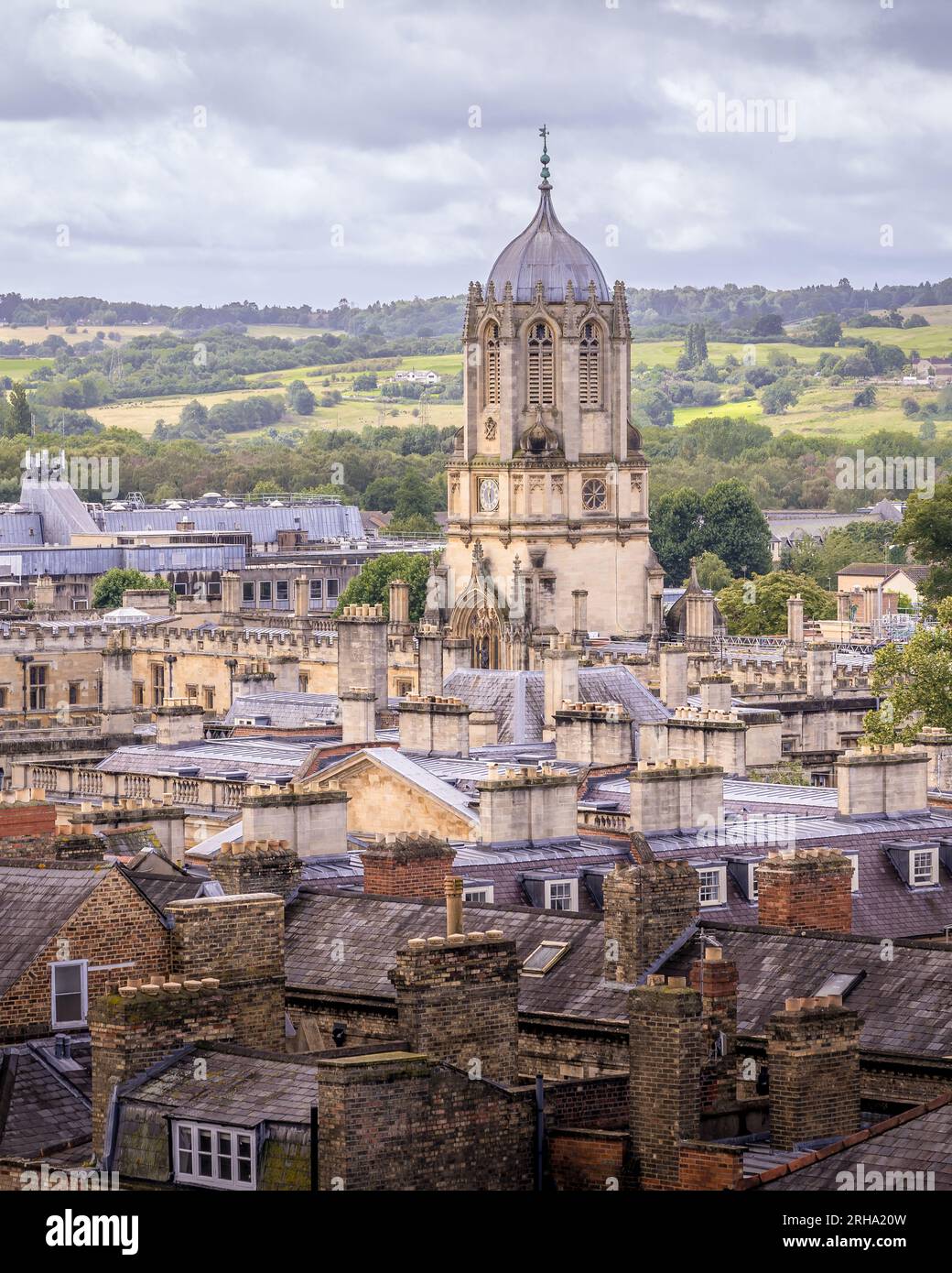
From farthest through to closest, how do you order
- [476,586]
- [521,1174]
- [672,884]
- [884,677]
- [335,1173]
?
1. [476,586]
2. [884,677]
3. [672,884]
4. [521,1174]
5. [335,1173]

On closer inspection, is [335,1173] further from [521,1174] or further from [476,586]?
[476,586]

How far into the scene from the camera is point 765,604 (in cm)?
17625

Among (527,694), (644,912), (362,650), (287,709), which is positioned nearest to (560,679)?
(527,694)

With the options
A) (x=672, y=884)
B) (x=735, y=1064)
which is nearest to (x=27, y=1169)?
(x=735, y=1064)

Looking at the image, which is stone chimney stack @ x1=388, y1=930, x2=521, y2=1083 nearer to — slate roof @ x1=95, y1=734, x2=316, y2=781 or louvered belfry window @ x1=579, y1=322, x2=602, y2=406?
slate roof @ x1=95, y1=734, x2=316, y2=781

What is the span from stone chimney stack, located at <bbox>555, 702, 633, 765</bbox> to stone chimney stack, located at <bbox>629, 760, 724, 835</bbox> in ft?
43.8

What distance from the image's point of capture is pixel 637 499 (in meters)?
151

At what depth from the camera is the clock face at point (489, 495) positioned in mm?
151250

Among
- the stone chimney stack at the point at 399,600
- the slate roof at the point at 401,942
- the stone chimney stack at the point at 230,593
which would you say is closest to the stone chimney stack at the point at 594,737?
the slate roof at the point at 401,942

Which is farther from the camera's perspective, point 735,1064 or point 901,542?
point 901,542

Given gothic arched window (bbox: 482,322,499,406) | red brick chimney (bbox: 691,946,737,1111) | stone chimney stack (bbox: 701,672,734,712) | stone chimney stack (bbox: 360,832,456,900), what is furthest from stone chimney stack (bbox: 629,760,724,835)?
gothic arched window (bbox: 482,322,499,406)

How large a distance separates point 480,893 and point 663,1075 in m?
16.4

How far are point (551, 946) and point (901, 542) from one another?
4428 inches

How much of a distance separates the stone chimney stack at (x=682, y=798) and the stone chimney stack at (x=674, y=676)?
38.4m
